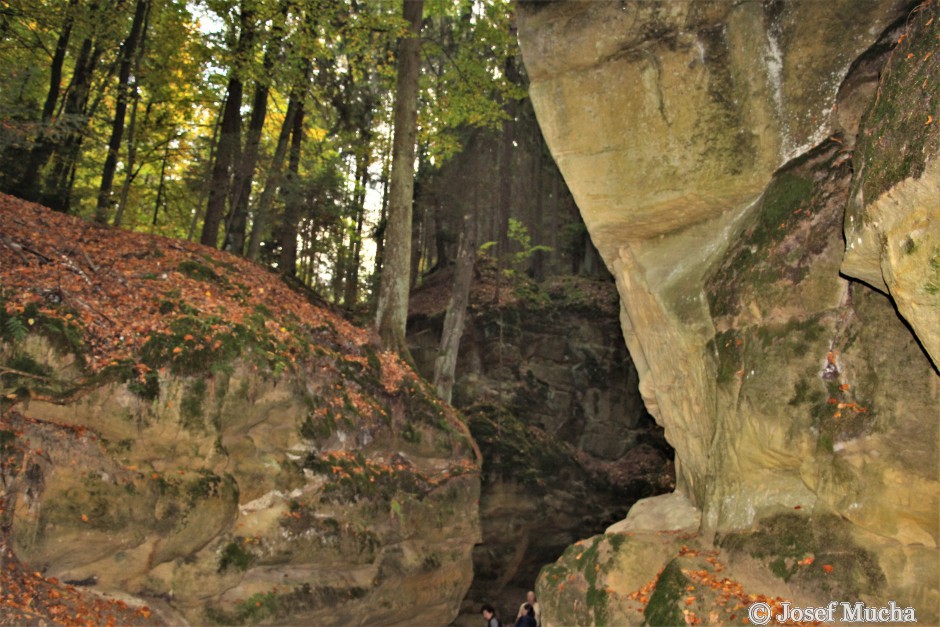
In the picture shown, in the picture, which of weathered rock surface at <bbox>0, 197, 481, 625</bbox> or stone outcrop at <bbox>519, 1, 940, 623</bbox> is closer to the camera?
stone outcrop at <bbox>519, 1, 940, 623</bbox>

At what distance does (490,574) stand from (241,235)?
11.3 metres

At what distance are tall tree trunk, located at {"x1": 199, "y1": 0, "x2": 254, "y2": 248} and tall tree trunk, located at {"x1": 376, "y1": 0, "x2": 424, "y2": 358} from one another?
4.13 m

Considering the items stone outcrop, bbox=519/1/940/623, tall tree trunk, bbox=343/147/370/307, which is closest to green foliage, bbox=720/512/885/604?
stone outcrop, bbox=519/1/940/623

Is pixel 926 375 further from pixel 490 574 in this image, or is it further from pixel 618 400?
pixel 618 400

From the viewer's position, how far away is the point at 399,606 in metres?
12.6

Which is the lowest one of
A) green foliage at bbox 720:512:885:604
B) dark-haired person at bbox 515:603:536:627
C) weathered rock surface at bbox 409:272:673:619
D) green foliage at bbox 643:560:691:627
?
dark-haired person at bbox 515:603:536:627

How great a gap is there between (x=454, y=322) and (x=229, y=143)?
24.7 ft

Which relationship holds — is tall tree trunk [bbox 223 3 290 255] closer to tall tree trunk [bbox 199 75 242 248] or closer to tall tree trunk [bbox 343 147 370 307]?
tall tree trunk [bbox 199 75 242 248]

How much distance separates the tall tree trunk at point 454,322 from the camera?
17875 millimetres

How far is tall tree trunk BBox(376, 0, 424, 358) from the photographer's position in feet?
52.1

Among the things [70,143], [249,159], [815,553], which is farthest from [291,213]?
[815,553]

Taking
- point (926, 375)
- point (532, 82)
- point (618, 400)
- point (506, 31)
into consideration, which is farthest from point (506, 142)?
point (926, 375)

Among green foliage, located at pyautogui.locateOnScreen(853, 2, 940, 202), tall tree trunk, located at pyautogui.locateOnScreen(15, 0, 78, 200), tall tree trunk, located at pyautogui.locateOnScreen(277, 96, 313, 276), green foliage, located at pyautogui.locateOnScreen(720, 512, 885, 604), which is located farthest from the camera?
tall tree trunk, located at pyautogui.locateOnScreen(277, 96, 313, 276)

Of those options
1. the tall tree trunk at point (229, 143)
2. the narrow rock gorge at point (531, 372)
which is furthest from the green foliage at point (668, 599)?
the tall tree trunk at point (229, 143)
